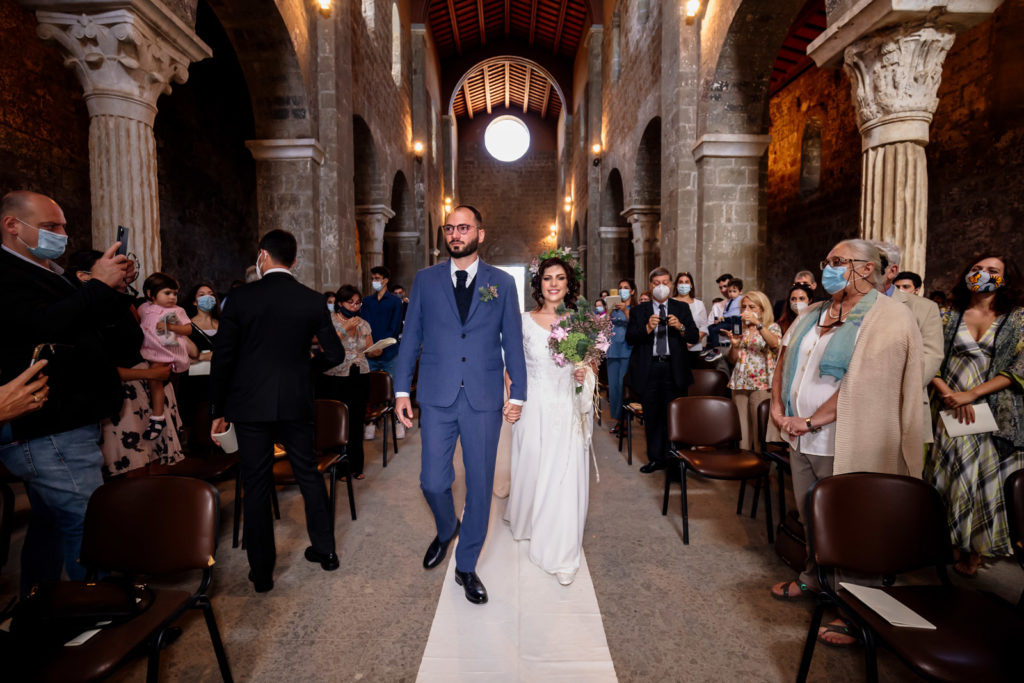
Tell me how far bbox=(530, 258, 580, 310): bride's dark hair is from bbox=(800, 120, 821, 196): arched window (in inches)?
489

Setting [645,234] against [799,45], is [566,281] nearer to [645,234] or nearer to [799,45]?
[645,234]

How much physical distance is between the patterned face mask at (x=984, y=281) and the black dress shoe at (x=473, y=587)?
10.3 feet

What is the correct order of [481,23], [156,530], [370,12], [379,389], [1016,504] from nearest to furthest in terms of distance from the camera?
[1016,504]
[156,530]
[379,389]
[370,12]
[481,23]

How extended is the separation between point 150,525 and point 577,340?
207 centimetres

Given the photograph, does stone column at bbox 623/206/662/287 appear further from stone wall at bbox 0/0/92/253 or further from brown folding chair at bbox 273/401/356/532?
stone wall at bbox 0/0/92/253

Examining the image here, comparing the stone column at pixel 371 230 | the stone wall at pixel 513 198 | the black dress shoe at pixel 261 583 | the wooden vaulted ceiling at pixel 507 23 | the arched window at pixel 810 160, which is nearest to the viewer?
the black dress shoe at pixel 261 583

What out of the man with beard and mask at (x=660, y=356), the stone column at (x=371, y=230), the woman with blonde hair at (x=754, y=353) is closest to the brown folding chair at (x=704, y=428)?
the woman with blonde hair at (x=754, y=353)

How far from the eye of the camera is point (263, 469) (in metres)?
2.62

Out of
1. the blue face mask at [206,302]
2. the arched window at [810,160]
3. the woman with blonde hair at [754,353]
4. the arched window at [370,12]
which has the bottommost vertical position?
the woman with blonde hair at [754,353]

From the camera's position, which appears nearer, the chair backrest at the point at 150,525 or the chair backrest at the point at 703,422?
the chair backrest at the point at 150,525

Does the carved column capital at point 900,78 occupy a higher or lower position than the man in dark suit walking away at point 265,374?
higher

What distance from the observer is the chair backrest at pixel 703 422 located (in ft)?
11.7

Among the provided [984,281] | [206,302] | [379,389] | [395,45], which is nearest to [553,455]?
[984,281]

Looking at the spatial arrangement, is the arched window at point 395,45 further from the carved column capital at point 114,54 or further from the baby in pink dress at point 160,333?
the baby in pink dress at point 160,333
